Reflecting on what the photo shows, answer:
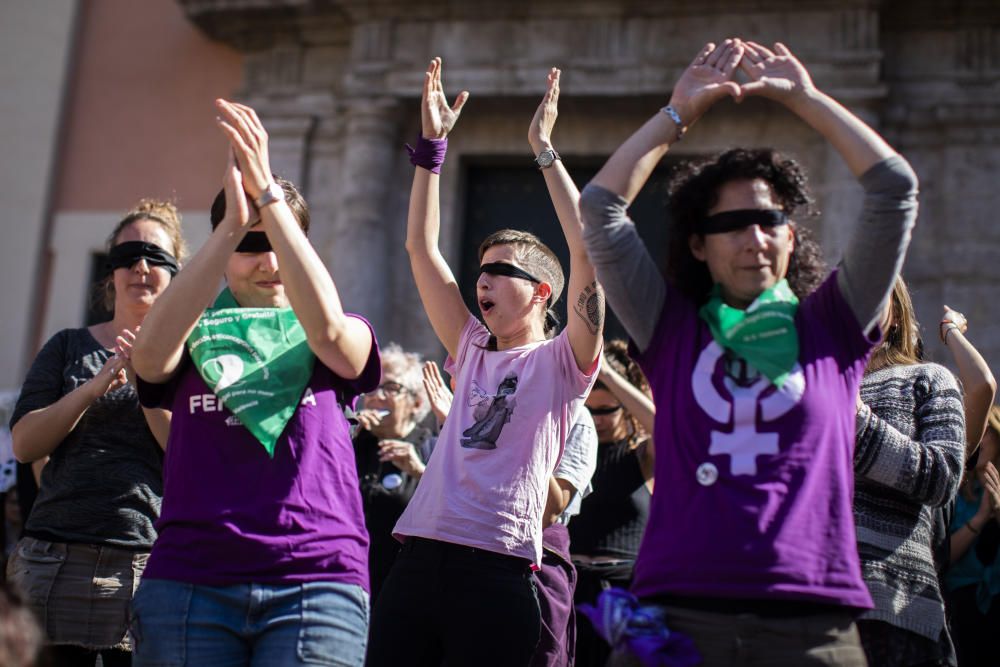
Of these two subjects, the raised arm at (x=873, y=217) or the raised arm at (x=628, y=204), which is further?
the raised arm at (x=628, y=204)

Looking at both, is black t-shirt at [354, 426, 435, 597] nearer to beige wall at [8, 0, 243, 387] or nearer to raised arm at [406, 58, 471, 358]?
raised arm at [406, 58, 471, 358]

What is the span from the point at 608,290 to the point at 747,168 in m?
0.44

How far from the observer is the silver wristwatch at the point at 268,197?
2.62m

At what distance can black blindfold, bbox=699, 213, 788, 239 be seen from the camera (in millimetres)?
2490

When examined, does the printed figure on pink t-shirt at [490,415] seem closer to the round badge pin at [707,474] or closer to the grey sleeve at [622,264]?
the grey sleeve at [622,264]

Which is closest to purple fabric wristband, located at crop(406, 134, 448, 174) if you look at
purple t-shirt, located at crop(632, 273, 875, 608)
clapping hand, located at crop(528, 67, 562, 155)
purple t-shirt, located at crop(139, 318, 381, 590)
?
clapping hand, located at crop(528, 67, 562, 155)

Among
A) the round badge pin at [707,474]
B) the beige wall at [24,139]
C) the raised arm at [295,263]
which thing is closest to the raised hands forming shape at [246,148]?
the raised arm at [295,263]

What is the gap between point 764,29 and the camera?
798cm

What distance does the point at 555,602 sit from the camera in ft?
11.2

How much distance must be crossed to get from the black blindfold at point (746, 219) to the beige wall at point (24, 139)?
8.05m

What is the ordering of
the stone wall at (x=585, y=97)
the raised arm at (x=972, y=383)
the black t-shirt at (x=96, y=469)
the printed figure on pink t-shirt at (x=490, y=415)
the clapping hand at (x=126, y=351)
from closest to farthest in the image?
the printed figure on pink t-shirt at (x=490, y=415) < the clapping hand at (x=126, y=351) < the black t-shirt at (x=96, y=469) < the raised arm at (x=972, y=383) < the stone wall at (x=585, y=97)

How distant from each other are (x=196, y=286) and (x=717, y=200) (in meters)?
1.23

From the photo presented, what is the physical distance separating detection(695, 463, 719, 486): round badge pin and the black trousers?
913mm

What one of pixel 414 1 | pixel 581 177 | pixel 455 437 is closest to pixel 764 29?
pixel 581 177
